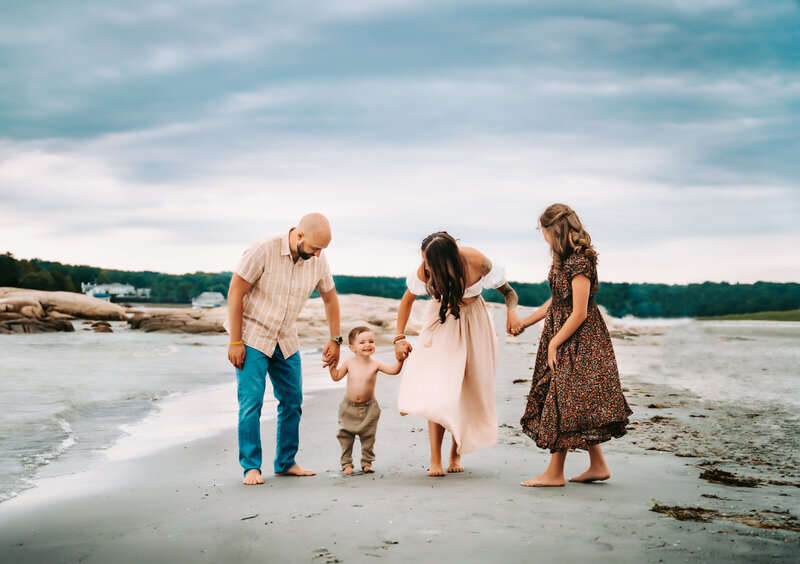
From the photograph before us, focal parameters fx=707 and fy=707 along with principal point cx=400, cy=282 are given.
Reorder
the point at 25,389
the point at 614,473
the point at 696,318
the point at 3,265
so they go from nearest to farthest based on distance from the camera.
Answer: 1. the point at 614,473
2. the point at 25,389
3. the point at 696,318
4. the point at 3,265

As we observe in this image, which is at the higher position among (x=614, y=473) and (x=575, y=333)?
(x=575, y=333)

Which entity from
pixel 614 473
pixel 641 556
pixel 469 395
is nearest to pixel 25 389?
pixel 469 395

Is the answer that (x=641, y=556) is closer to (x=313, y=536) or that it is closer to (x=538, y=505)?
(x=538, y=505)

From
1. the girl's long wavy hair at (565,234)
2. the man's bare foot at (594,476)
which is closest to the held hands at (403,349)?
the girl's long wavy hair at (565,234)

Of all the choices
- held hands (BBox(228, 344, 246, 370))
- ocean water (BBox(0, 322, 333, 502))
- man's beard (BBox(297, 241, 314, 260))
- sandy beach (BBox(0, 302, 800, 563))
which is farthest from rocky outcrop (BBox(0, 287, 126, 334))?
man's beard (BBox(297, 241, 314, 260))

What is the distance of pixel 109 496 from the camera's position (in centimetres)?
496

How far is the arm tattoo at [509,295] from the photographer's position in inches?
213

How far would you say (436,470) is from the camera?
520 centimetres

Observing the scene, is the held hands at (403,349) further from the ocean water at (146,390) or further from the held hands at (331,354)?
the ocean water at (146,390)

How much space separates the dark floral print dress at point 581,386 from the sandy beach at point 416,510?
0.35 m

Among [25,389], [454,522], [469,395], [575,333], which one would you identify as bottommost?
[25,389]

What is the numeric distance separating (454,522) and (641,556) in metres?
0.98

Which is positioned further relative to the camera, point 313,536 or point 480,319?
point 480,319

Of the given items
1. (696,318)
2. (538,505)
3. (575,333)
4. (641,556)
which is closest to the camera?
(641,556)
